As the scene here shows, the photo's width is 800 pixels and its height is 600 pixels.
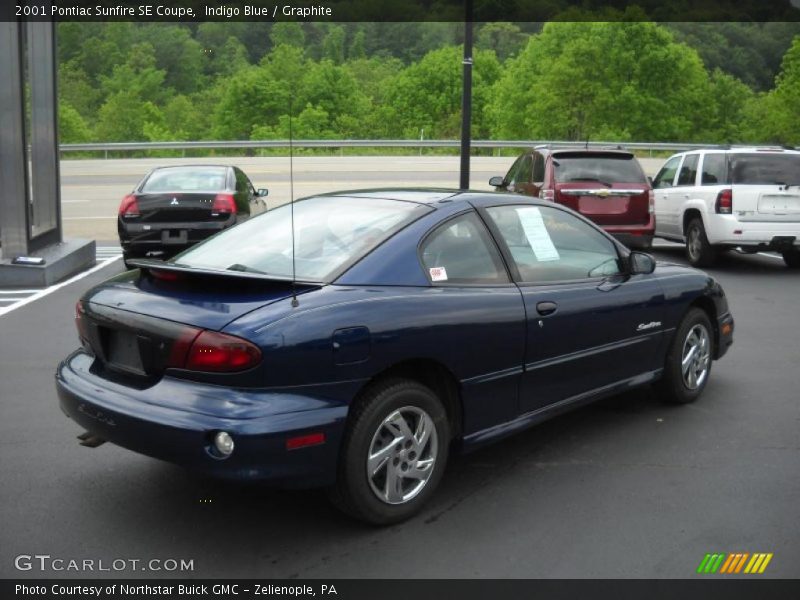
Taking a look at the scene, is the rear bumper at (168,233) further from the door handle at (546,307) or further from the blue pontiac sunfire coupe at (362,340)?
the door handle at (546,307)

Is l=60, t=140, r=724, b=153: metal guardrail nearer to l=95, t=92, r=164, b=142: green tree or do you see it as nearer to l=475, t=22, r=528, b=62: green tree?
l=95, t=92, r=164, b=142: green tree

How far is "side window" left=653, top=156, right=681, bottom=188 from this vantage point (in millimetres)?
14336

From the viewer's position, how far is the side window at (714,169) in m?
12.7

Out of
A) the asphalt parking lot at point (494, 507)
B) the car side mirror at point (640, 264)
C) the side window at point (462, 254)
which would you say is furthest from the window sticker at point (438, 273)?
the car side mirror at point (640, 264)

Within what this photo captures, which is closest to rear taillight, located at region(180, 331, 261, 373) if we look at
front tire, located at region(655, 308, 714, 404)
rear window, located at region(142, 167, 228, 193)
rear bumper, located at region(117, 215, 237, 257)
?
front tire, located at region(655, 308, 714, 404)

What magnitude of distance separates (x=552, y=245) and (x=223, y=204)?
8.37 m

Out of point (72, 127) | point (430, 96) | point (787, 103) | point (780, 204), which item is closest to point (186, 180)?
point (780, 204)

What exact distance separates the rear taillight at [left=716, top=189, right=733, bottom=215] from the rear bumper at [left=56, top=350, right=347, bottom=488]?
9.94 metres

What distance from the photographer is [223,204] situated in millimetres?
12773

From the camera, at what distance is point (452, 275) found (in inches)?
177

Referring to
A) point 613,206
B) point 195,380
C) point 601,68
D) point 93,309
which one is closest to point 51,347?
point 93,309

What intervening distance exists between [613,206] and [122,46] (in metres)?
46.3

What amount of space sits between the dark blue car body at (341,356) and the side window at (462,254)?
0.05 metres
